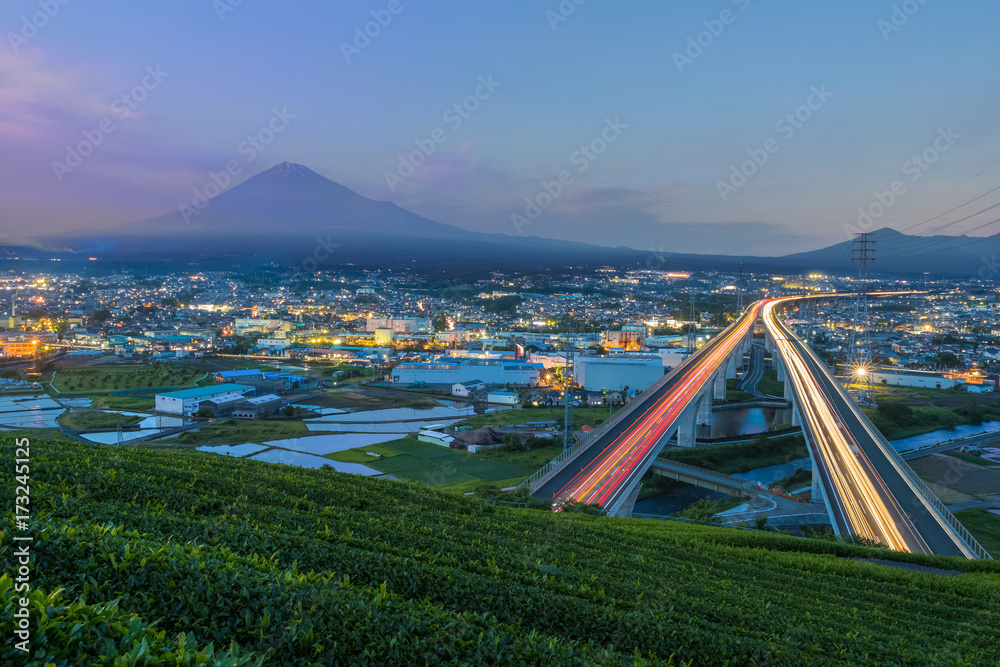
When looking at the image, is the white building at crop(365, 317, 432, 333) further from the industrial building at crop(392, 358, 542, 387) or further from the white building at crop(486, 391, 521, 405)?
the white building at crop(486, 391, 521, 405)

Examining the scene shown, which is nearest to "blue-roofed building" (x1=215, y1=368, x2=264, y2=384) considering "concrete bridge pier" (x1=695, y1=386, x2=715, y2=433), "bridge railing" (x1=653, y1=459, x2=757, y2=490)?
"bridge railing" (x1=653, y1=459, x2=757, y2=490)

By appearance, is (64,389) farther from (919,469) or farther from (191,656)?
(919,469)

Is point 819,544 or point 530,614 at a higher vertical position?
point 530,614

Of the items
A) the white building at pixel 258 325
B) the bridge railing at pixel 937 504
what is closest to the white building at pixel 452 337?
the white building at pixel 258 325

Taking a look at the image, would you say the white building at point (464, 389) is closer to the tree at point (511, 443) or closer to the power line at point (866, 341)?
the tree at point (511, 443)

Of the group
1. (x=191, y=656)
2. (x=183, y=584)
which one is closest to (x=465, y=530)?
(x=183, y=584)

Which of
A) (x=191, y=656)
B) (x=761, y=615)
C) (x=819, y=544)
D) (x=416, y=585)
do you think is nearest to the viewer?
(x=191, y=656)
